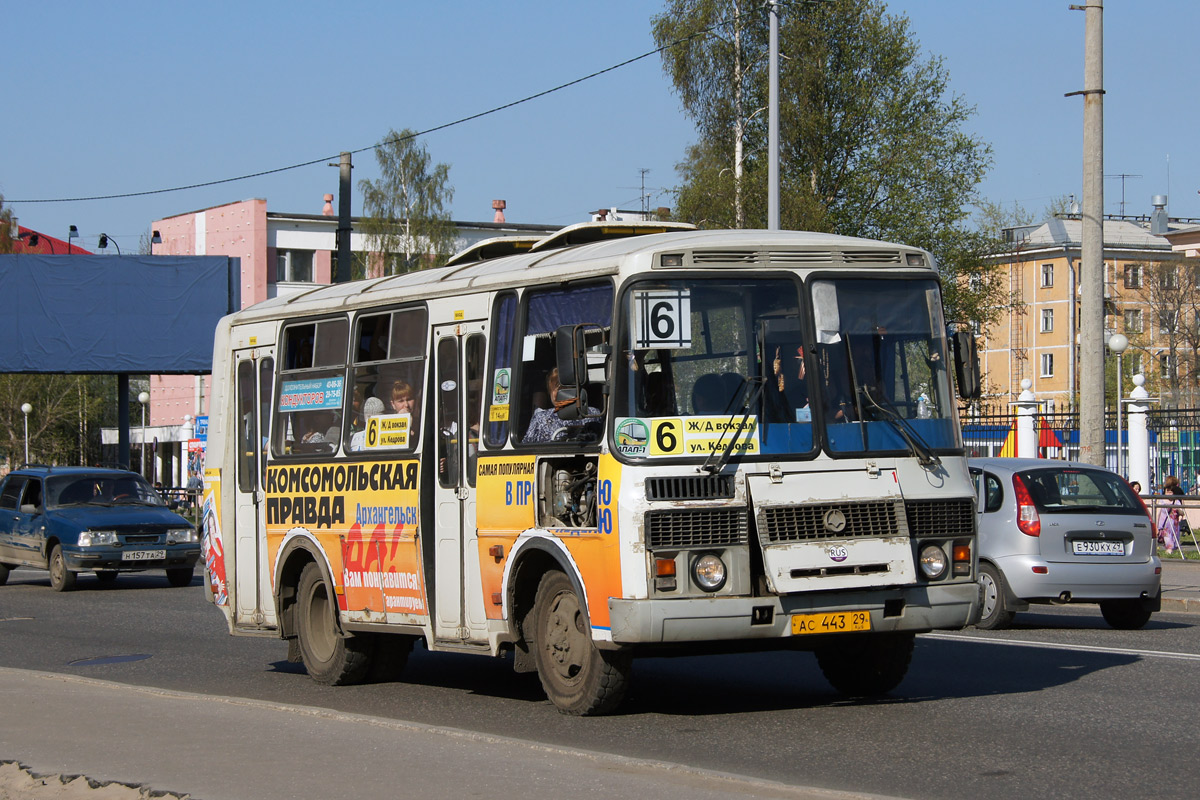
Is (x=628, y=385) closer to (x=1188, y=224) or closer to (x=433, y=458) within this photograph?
(x=433, y=458)

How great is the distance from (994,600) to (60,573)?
14.2 meters

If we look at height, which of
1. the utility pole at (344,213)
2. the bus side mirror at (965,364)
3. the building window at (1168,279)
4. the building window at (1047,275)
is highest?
the building window at (1047,275)

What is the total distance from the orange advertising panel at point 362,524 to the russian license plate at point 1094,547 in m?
7.02

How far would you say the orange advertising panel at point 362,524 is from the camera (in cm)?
1159

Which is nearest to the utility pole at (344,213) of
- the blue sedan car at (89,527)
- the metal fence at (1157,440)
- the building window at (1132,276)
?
the blue sedan car at (89,527)

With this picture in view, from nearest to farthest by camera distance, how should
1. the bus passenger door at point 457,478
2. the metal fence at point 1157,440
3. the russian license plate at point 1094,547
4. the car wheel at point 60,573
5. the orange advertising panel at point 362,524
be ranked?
the bus passenger door at point 457,478, the orange advertising panel at point 362,524, the russian license plate at point 1094,547, the car wheel at point 60,573, the metal fence at point 1157,440

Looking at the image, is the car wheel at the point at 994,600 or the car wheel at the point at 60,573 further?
the car wheel at the point at 60,573

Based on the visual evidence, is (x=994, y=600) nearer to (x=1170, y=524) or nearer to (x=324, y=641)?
(x=324, y=641)

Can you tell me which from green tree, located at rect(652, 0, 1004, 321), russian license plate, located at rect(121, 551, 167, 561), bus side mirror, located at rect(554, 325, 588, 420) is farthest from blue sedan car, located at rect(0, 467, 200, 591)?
green tree, located at rect(652, 0, 1004, 321)

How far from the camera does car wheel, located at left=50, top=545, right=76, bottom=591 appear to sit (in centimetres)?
2388

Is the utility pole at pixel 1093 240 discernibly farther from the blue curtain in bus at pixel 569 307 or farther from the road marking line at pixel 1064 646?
the blue curtain in bus at pixel 569 307

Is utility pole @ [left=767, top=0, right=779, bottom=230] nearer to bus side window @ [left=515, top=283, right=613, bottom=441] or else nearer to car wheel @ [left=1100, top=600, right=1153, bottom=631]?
car wheel @ [left=1100, top=600, right=1153, bottom=631]

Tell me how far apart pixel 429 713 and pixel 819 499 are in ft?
10.2

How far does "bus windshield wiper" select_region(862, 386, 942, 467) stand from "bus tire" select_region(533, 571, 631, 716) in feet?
6.95
